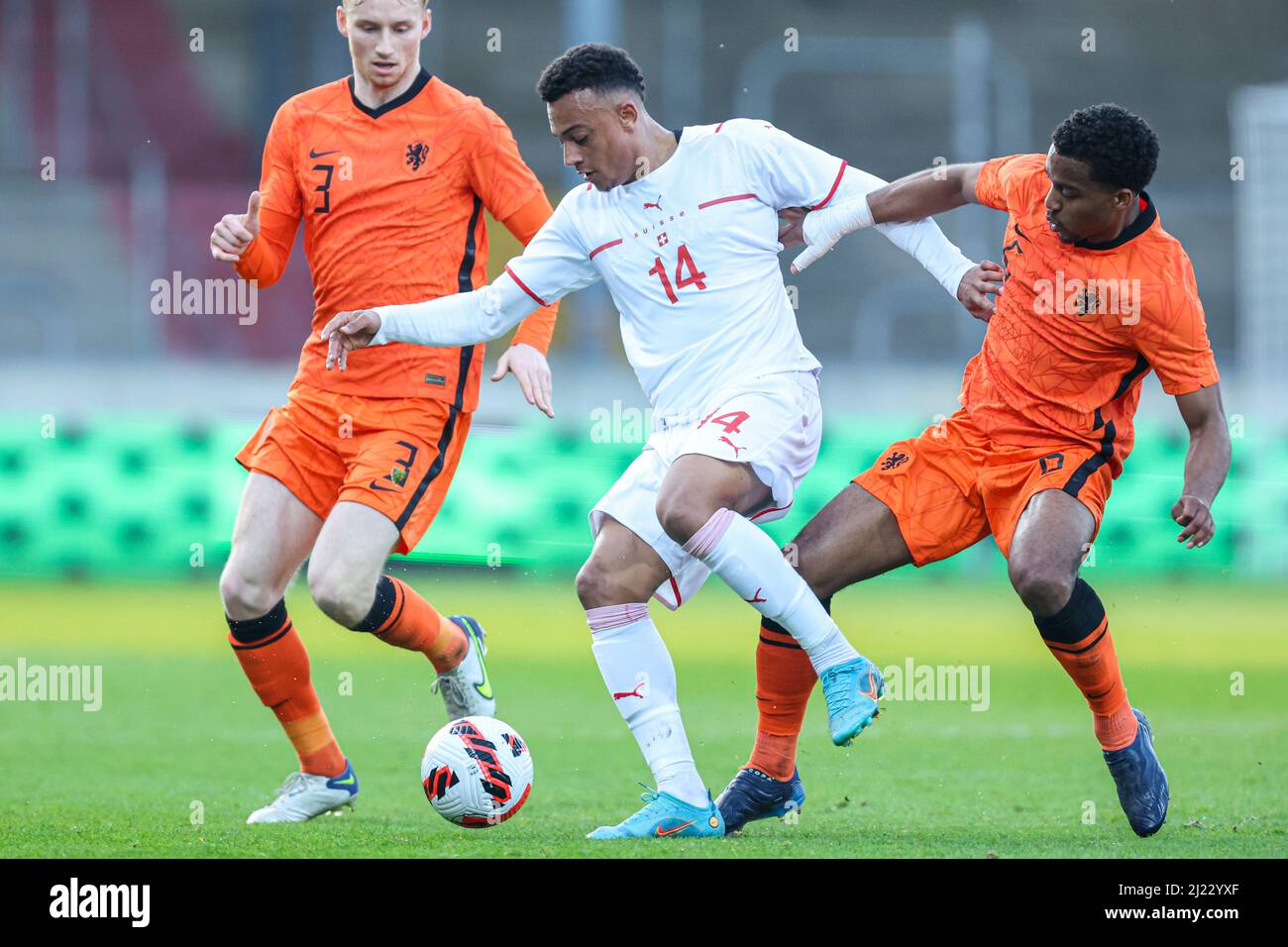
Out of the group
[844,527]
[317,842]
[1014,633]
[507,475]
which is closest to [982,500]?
[844,527]

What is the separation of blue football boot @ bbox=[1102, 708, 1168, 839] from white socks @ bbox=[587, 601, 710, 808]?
1275 millimetres

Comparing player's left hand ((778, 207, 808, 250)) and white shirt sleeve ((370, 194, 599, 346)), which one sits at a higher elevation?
player's left hand ((778, 207, 808, 250))

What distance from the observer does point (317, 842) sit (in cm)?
504

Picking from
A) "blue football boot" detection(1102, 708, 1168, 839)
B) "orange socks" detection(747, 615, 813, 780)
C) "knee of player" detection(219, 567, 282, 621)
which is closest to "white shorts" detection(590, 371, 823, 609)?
"orange socks" detection(747, 615, 813, 780)

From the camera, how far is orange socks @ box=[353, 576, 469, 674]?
5.80 metres

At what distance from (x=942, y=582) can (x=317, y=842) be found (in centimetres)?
942

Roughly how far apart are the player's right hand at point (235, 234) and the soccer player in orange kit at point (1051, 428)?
5.87ft

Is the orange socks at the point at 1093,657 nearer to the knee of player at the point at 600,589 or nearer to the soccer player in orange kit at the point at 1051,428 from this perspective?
the soccer player in orange kit at the point at 1051,428

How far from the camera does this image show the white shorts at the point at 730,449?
5.17m

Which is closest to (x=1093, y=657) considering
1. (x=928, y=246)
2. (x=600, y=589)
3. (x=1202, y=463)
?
(x=1202, y=463)

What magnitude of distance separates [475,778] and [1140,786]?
2003mm

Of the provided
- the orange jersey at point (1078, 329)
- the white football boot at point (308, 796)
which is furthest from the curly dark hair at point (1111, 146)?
the white football boot at point (308, 796)

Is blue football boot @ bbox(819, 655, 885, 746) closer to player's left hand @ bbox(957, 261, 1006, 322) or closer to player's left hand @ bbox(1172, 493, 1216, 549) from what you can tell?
player's left hand @ bbox(1172, 493, 1216, 549)

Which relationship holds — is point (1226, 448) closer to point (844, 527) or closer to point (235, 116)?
point (844, 527)
